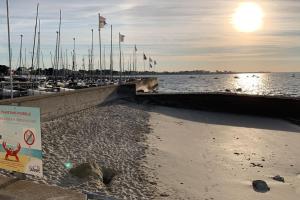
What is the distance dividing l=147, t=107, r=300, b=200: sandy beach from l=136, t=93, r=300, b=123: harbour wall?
10.6 ft

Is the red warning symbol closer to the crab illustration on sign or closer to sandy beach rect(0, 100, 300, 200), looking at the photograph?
the crab illustration on sign

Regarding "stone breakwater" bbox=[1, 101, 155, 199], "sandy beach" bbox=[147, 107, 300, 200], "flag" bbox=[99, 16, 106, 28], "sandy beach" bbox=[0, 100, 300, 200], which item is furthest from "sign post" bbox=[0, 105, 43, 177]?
"flag" bbox=[99, 16, 106, 28]

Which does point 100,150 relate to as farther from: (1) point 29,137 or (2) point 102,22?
(2) point 102,22

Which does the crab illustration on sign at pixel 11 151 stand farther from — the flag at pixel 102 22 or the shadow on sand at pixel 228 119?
the flag at pixel 102 22

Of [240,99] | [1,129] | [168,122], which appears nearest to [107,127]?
[168,122]

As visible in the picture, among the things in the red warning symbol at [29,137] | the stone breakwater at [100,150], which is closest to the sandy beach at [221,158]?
the stone breakwater at [100,150]

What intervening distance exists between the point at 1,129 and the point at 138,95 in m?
26.2

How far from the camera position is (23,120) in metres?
5.66

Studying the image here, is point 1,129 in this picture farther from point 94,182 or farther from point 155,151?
point 155,151

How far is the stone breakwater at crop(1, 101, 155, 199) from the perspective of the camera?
31.4 ft

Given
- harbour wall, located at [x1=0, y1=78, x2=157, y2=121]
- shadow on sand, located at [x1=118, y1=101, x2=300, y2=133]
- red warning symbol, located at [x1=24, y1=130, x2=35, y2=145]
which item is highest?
red warning symbol, located at [x1=24, y1=130, x2=35, y2=145]

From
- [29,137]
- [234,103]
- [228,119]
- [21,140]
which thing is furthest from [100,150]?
[234,103]

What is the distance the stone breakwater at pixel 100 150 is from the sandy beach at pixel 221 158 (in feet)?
1.72

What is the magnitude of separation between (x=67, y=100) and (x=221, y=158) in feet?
29.2
